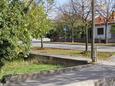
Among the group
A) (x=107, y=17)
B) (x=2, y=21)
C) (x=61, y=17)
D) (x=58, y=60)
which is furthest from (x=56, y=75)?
(x=61, y=17)

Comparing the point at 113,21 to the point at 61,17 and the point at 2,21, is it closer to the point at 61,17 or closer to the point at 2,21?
the point at 61,17

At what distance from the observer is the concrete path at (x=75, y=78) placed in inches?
534

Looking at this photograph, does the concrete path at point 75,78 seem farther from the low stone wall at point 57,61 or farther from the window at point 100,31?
the window at point 100,31

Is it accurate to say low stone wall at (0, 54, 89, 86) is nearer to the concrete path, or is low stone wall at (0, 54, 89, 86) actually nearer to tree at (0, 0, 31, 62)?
the concrete path

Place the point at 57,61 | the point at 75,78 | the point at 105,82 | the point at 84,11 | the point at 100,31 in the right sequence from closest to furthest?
1. the point at 105,82
2. the point at 75,78
3. the point at 57,61
4. the point at 84,11
5. the point at 100,31

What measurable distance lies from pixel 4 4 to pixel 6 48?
163 centimetres

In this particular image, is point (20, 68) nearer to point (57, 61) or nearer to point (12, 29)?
point (57, 61)

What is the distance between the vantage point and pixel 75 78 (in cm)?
1528

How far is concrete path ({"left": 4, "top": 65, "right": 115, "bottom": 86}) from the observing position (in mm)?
13570

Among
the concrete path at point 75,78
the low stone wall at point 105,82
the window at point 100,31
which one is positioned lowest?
the concrete path at point 75,78

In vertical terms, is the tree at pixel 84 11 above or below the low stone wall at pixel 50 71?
above

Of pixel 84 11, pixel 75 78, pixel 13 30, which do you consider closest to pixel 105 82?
pixel 75 78

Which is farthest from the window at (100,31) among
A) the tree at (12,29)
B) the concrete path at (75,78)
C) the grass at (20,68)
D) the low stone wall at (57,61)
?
the tree at (12,29)

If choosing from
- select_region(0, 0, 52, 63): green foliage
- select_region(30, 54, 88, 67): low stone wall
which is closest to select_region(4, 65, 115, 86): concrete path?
select_region(0, 0, 52, 63): green foliage
